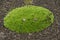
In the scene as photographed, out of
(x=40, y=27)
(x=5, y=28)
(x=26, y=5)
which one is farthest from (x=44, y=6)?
(x=5, y=28)

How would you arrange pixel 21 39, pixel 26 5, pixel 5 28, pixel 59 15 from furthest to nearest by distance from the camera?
pixel 26 5, pixel 59 15, pixel 5 28, pixel 21 39

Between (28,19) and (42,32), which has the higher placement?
(28,19)

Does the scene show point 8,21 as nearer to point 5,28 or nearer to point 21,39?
point 5,28

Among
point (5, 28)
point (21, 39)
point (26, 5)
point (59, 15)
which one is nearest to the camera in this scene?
point (21, 39)

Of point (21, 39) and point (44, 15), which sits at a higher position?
point (44, 15)

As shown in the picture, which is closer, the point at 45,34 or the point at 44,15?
the point at 45,34

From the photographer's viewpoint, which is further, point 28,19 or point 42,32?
point 28,19

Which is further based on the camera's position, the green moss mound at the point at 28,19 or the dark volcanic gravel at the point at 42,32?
the green moss mound at the point at 28,19

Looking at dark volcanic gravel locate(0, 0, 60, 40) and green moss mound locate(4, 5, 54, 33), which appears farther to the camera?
green moss mound locate(4, 5, 54, 33)
